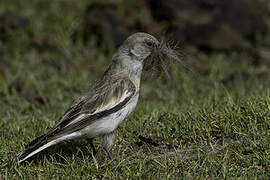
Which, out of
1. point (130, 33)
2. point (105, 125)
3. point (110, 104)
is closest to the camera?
point (105, 125)

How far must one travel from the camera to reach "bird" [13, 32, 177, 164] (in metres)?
5.95

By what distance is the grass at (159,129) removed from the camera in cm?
564

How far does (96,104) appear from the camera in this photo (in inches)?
247

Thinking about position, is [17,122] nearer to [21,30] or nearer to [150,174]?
[150,174]

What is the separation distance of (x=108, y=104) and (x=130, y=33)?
6.52m

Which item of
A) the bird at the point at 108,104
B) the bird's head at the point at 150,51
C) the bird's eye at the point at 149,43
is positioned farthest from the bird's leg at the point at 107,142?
the bird's eye at the point at 149,43

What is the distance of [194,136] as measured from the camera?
20.9 feet

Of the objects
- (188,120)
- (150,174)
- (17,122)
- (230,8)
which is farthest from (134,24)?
(150,174)

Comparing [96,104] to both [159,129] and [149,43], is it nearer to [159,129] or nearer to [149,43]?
[159,129]

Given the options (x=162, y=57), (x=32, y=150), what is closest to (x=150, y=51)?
(x=162, y=57)

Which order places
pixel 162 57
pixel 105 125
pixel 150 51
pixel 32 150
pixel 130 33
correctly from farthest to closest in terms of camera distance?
pixel 130 33 < pixel 162 57 < pixel 150 51 < pixel 105 125 < pixel 32 150

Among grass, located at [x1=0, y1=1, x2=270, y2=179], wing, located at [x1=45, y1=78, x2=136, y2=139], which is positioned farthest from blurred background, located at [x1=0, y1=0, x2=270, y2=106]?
wing, located at [x1=45, y1=78, x2=136, y2=139]

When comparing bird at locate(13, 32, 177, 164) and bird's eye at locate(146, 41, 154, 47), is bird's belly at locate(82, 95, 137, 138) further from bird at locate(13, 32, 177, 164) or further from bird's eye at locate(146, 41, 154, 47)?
bird's eye at locate(146, 41, 154, 47)

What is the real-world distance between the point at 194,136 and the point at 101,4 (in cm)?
753
